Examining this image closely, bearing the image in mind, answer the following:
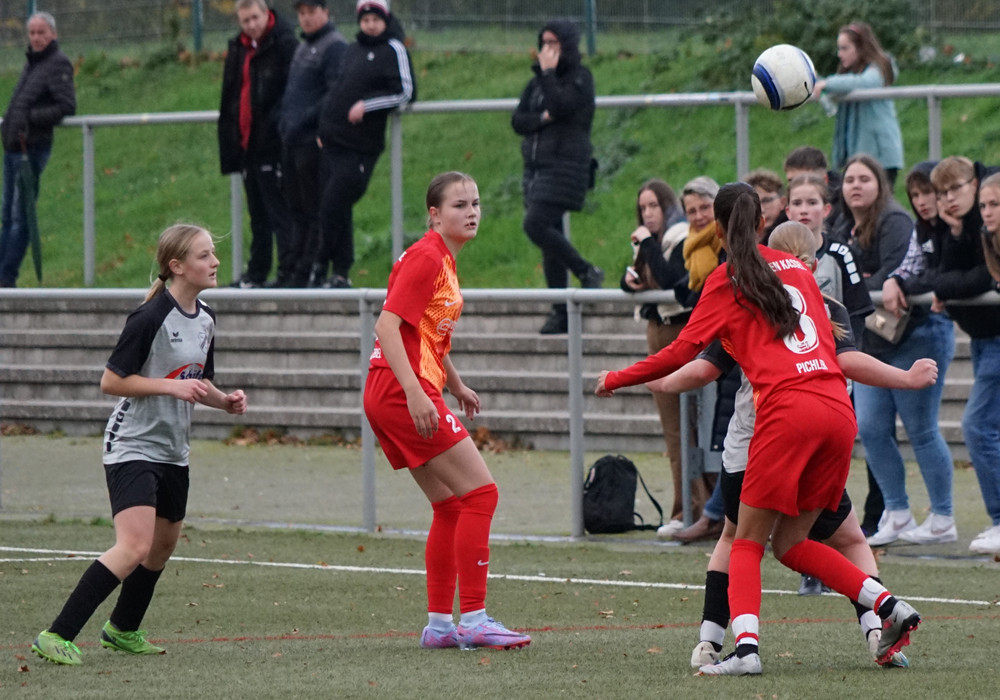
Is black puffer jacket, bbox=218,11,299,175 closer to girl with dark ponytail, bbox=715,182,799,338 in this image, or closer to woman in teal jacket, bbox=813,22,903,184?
woman in teal jacket, bbox=813,22,903,184

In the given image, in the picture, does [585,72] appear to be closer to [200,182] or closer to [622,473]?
[622,473]

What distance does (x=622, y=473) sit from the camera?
9.72m

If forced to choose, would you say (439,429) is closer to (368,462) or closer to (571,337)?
(571,337)

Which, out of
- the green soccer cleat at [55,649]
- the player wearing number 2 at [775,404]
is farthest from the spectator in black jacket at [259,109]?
the player wearing number 2 at [775,404]

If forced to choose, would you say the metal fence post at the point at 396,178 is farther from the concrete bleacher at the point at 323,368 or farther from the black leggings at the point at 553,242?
the black leggings at the point at 553,242

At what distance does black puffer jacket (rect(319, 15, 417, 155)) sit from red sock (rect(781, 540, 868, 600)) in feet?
24.7

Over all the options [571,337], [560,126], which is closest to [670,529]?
[571,337]

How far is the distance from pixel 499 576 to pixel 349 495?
312 cm

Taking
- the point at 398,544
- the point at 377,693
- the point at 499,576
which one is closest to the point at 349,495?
the point at 398,544

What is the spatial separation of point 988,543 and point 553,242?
4666 mm

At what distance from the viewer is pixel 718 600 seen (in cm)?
599

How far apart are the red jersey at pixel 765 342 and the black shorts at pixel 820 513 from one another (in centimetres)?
39

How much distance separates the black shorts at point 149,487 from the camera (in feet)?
20.9

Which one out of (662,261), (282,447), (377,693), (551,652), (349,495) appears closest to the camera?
(377,693)
